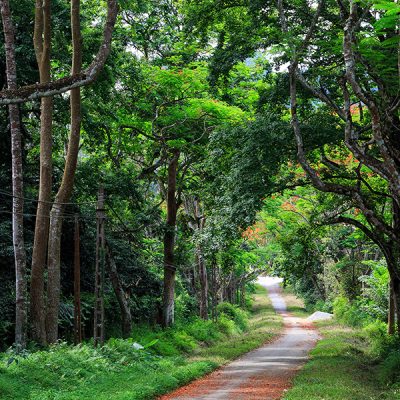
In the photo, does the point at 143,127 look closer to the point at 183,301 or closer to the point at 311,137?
the point at 311,137

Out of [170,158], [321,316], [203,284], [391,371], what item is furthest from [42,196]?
[321,316]

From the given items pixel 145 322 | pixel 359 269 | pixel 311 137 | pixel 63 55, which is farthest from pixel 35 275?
pixel 359 269

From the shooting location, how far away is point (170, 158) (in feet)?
92.7

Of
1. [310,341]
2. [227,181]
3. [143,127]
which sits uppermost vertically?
[143,127]

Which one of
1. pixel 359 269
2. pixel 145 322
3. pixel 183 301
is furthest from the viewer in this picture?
pixel 359 269

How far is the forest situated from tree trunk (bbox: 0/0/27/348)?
46 mm

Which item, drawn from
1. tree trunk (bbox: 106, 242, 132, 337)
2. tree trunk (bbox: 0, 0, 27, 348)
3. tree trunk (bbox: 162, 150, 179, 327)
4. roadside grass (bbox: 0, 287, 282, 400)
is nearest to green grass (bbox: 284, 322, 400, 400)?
roadside grass (bbox: 0, 287, 282, 400)

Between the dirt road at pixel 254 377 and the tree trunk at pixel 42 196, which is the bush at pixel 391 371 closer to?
the dirt road at pixel 254 377

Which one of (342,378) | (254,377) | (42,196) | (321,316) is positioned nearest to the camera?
(342,378)

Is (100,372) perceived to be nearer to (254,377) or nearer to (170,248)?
(254,377)

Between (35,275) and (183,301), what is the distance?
20324 millimetres

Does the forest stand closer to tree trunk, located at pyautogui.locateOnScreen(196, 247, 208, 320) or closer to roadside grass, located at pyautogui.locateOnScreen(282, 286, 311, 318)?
tree trunk, located at pyautogui.locateOnScreen(196, 247, 208, 320)

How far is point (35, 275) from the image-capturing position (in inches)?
695

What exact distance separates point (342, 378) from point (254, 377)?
2.76 meters
